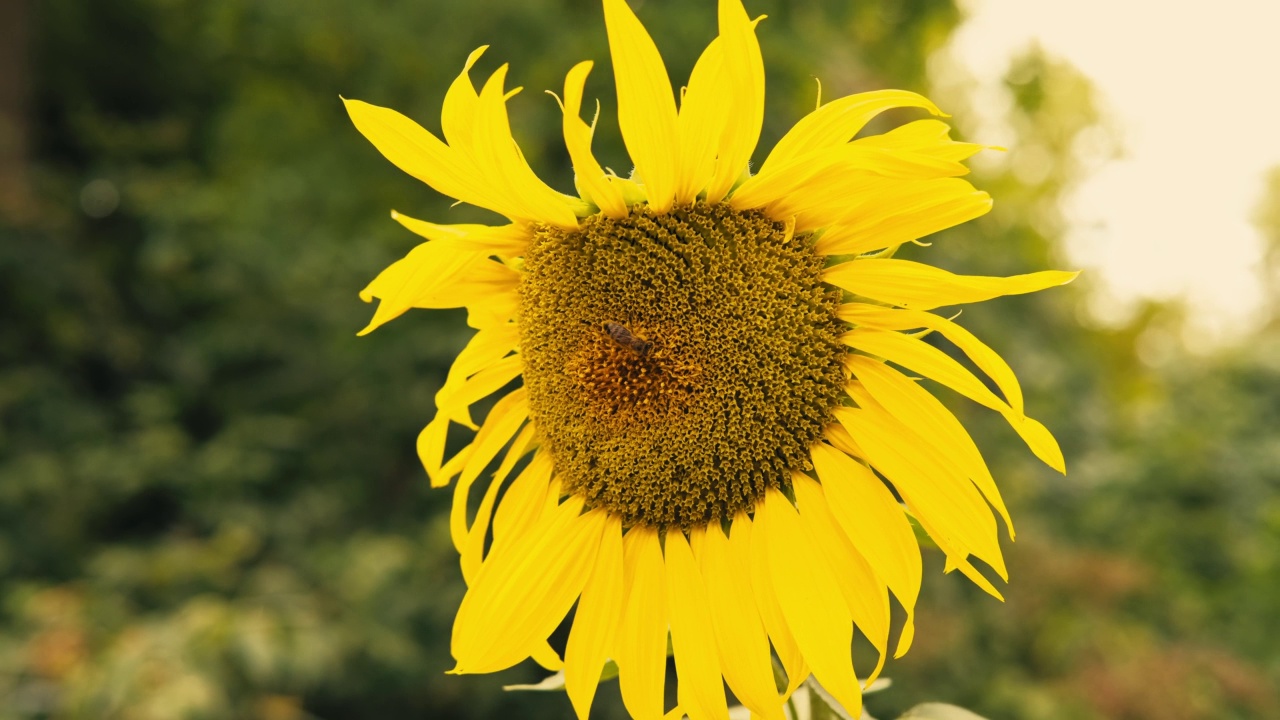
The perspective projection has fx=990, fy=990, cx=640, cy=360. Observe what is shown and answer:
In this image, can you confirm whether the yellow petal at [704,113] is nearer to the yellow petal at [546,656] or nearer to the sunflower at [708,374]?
the sunflower at [708,374]

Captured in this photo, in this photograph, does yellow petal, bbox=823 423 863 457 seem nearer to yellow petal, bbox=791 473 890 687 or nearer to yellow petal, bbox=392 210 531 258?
yellow petal, bbox=791 473 890 687

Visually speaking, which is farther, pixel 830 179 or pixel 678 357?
pixel 678 357

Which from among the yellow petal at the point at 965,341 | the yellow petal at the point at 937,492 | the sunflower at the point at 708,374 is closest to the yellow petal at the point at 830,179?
the sunflower at the point at 708,374

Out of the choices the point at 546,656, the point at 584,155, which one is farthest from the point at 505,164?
the point at 546,656

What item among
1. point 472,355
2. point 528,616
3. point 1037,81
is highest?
point 1037,81

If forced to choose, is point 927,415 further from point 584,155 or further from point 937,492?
point 584,155

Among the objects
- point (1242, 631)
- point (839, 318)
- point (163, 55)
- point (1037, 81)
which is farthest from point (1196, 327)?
point (839, 318)

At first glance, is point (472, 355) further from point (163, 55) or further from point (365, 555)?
point (163, 55)
